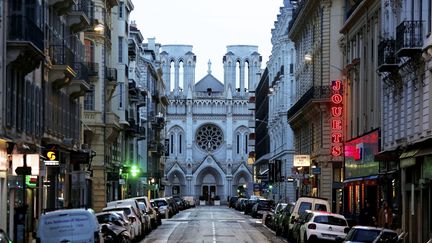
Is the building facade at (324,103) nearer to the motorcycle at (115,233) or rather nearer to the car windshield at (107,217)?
the car windshield at (107,217)

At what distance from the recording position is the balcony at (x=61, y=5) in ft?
152

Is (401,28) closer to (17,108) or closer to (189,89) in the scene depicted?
(17,108)

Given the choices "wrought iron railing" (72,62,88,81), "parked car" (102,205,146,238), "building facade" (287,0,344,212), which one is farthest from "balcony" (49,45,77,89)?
"building facade" (287,0,344,212)

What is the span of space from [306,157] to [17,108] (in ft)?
128

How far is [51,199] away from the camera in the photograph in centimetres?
4928

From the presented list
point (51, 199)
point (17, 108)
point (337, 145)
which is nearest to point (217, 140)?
point (337, 145)

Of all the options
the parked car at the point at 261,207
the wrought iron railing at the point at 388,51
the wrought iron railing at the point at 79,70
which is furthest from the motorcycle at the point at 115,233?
the parked car at the point at 261,207

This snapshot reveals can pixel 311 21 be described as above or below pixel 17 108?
above

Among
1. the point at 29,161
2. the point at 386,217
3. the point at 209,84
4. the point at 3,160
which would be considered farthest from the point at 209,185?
the point at 29,161

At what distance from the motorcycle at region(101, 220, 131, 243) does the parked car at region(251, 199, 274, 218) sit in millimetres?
36656

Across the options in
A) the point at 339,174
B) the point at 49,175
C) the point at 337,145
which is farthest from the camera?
the point at 339,174

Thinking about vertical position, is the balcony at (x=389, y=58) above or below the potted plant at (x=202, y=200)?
above

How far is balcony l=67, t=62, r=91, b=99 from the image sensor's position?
171 feet

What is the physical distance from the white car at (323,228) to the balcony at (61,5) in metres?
14.9
